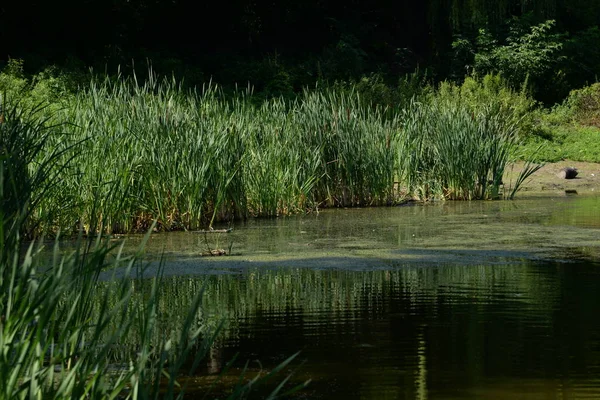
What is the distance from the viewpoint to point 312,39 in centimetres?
2688

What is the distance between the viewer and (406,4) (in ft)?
87.8

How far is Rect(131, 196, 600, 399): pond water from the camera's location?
4484 mm

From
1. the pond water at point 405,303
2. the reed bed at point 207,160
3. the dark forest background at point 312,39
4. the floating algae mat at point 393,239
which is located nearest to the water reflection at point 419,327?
the pond water at point 405,303

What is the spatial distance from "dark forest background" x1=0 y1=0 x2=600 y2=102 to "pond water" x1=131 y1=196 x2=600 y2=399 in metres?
12.4

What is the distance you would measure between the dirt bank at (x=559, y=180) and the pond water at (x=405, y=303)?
4.78 metres

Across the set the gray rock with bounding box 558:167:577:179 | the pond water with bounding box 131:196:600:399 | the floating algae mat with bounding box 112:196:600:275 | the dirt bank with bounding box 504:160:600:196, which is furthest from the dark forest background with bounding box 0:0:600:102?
the pond water with bounding box 131:196:600:399

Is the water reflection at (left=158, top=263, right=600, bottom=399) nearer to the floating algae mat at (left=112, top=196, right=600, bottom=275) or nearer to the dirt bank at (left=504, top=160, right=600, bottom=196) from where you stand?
the floating algae mat at (left=112, top=196, right=600, bottom=275)

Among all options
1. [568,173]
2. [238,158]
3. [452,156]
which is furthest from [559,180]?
[238,158]

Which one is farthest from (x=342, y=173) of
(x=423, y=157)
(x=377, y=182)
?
(x=423, y=157)

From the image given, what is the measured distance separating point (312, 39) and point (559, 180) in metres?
12.0

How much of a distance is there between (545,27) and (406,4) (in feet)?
11.2

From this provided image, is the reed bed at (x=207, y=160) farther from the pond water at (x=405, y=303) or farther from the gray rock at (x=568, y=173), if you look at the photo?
the gray rock at (x=568, y=173)

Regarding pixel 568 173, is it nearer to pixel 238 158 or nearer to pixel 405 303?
pixel 238 158

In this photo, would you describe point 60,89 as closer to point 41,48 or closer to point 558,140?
point 41,48
